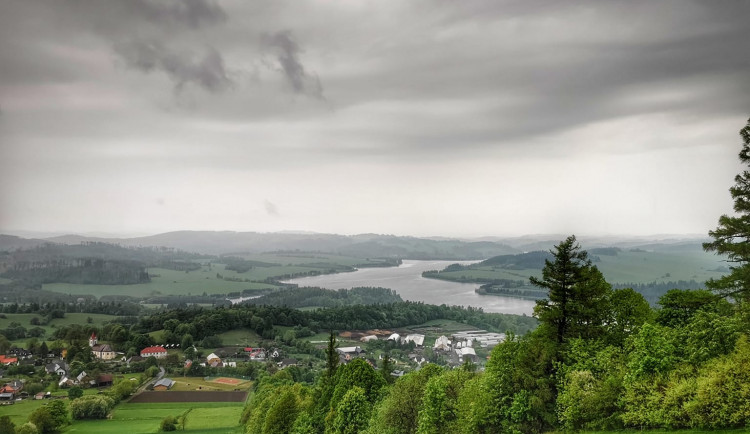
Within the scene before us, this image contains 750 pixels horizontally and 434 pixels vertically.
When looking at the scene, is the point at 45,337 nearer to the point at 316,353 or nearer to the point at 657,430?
the point at 316,353

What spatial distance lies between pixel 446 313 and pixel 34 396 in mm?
80440

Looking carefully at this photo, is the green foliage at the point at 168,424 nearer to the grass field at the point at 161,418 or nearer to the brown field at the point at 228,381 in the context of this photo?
the grass field at the point at 161,418

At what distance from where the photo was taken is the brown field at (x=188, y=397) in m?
52.1

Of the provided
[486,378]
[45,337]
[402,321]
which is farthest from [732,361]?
[45,337]

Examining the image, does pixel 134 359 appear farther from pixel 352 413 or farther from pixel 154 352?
pixel 352 413

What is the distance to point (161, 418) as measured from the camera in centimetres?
4562

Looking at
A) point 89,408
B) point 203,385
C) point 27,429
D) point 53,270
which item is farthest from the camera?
point 53,270

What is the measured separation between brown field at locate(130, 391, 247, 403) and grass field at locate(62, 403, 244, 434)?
1.57 meters

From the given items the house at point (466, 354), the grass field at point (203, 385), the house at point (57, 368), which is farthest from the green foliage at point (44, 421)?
the house at point (466, 354)

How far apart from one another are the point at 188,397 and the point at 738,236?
178 feet

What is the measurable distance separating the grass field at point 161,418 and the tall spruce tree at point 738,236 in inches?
1442

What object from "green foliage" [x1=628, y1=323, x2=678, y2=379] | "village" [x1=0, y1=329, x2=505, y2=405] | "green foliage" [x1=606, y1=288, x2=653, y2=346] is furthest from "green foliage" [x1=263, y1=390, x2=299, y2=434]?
"village" [x1=0, y1=329, x2=505, y2=405]

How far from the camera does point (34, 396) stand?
52.6 m

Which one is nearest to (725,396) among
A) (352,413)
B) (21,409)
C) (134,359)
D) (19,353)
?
(352,413)
